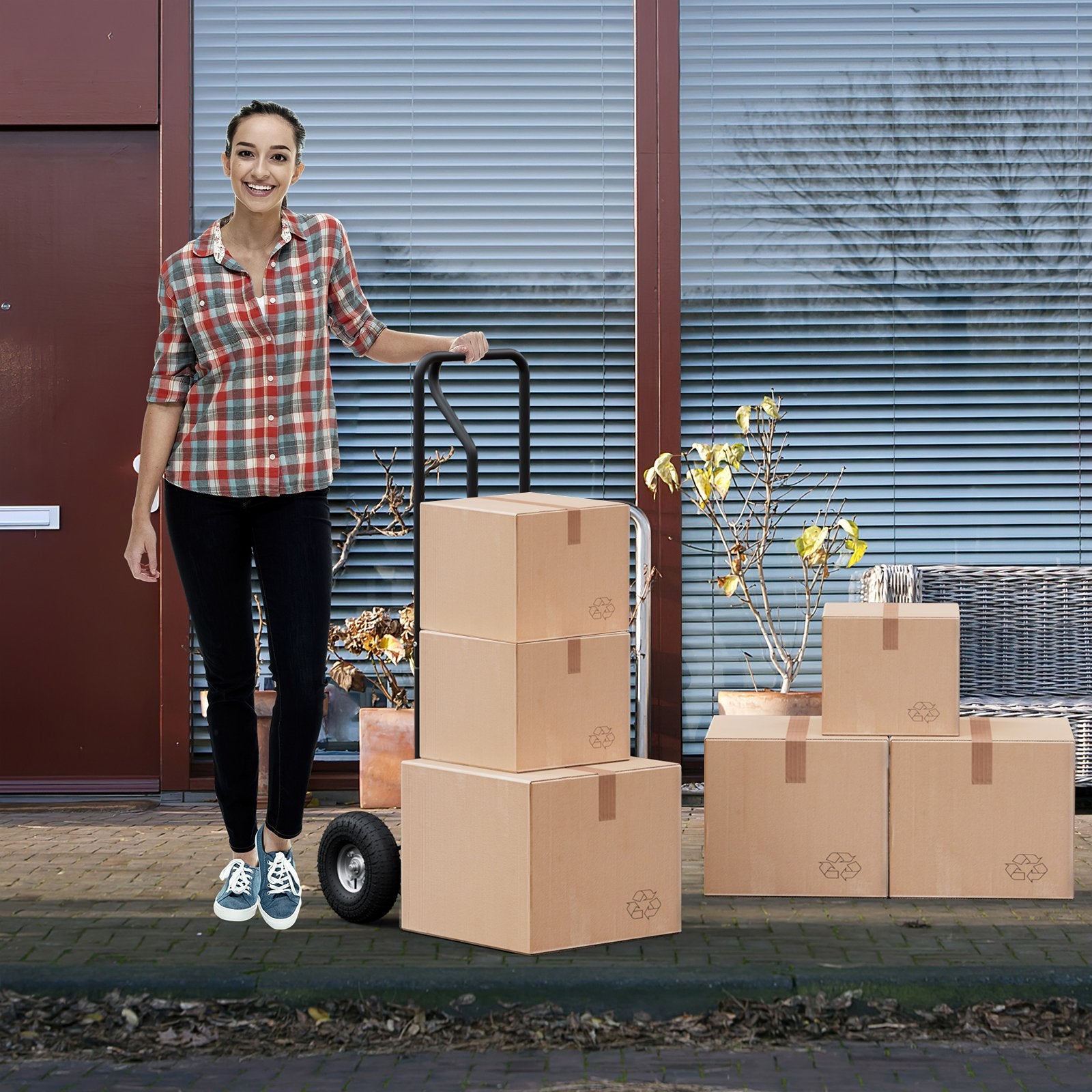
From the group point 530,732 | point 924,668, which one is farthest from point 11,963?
point 924,668

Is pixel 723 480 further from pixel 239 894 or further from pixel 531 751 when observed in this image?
pixel 239 894

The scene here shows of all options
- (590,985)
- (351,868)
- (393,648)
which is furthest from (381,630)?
(590,985)

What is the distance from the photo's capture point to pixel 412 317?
254 inches

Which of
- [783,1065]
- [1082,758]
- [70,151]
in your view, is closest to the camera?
[783,1065]

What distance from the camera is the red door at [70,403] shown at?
6.42 metres

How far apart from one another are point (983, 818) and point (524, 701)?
143cm

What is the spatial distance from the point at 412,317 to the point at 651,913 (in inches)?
124

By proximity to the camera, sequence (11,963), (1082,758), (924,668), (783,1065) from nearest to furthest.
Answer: (783,1065) < (11,963) < (924,668) < (1082,758)

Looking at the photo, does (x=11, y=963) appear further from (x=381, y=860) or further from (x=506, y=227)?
(x=506, y=227)

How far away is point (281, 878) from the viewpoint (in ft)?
13.5

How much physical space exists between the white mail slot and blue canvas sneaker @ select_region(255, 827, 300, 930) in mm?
2672

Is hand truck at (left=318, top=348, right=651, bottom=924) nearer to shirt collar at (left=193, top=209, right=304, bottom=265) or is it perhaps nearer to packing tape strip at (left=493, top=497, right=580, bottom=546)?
packing tape strip at (left=493, top=497, right=580, bottom=546)

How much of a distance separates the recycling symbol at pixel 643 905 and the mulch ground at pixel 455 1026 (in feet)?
1.38

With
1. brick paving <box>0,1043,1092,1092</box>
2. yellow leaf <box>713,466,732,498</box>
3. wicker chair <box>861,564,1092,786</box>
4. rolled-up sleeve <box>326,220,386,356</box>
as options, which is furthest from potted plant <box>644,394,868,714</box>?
brick paving <box>0,1043,1092,1092</box>
